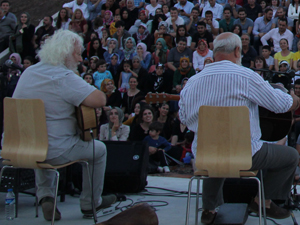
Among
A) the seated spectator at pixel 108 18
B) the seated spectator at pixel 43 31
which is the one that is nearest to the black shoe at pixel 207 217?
the seated spectator at pixel 108 18

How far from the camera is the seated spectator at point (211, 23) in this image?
10.0 metres

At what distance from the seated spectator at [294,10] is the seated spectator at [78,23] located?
4631 mm

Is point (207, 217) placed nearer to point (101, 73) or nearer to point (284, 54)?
point (284, 54)

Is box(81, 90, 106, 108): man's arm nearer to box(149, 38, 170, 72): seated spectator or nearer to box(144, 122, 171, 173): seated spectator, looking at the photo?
box(144, 122, 171, 173): seated spectator

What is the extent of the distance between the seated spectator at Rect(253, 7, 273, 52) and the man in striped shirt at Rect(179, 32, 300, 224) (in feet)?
21.6

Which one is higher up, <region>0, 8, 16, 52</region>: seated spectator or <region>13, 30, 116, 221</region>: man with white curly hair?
<region>0, 8, 16, 52</region>: seated spectator

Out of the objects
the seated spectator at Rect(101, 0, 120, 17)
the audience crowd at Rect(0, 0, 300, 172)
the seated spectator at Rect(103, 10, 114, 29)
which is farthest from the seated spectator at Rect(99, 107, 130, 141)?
the seated spectator at Rect(101, 0, 120, 17)

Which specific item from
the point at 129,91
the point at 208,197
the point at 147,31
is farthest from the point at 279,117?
the point at 147,31

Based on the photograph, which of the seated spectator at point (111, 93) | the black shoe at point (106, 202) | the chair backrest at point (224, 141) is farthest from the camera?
the seated spectator at point (111, 93)

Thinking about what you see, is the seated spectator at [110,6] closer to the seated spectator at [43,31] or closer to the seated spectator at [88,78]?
the seated spectator at [43,31]

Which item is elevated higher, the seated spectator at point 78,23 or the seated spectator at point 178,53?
the seated spectator at point 78,23

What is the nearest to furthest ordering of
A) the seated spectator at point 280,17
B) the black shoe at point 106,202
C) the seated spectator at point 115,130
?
the black shoe at point 106,202, the seated spectator at point 115,130, the seated spectator at point 280,17

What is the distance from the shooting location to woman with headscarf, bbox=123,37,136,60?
388 inches

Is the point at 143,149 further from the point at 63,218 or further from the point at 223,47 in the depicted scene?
the point at 223,47
